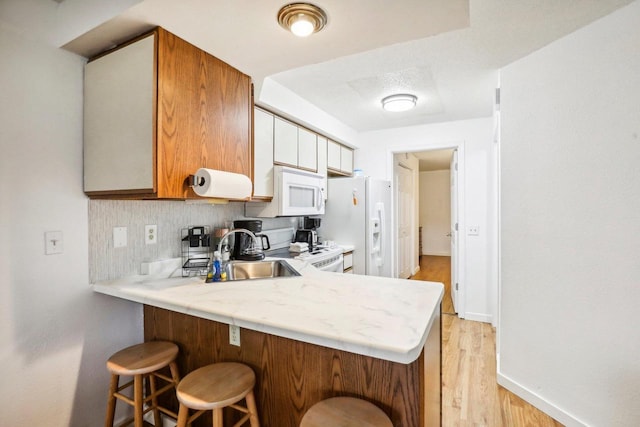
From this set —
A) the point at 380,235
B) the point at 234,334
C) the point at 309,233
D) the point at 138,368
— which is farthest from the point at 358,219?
the point at 138,368

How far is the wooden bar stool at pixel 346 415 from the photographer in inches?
39.2

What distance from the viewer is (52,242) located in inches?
56.1

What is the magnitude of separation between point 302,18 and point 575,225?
5.82ft

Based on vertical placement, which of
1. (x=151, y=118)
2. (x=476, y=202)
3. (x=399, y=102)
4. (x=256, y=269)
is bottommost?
(x=256, y=269)

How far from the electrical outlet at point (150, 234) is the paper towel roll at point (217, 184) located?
55cm

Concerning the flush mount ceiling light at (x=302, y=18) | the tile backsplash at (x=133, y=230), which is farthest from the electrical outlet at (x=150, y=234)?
the flush mount ceiling light at (x=302, y=18)

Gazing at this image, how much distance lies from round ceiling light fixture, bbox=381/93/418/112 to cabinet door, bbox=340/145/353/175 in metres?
0.93

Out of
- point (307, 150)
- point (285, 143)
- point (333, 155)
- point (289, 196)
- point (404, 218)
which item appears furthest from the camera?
point (404, 218)

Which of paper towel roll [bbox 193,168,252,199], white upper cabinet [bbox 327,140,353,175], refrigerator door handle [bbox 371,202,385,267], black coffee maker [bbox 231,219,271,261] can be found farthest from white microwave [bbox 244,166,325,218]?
refrigerator door handle [bbox 371,202,385,267]

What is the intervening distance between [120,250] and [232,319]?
952 millimetres

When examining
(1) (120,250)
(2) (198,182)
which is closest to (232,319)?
(2) (198,182)

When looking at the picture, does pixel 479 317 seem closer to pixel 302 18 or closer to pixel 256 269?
pixel 256 269

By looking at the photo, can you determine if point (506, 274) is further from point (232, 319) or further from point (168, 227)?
point (168, 227)

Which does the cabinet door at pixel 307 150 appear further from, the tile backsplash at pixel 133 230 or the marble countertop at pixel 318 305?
the marble countertop at pixel 318 305
